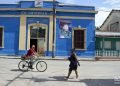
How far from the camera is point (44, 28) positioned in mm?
41406

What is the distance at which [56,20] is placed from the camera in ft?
136

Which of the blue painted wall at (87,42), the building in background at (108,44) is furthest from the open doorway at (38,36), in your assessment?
the building in background at (108,44)

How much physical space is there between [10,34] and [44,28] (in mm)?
4010

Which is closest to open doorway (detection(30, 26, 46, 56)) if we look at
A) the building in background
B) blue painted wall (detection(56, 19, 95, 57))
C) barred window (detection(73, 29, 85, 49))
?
blue painted wall (detection(56, 19, 95, 57))

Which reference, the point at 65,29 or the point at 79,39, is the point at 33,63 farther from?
the point at 79,39

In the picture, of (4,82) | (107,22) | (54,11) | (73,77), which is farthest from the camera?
(107,22)

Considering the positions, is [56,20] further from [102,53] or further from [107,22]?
[107,22]

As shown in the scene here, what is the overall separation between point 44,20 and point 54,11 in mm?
1602

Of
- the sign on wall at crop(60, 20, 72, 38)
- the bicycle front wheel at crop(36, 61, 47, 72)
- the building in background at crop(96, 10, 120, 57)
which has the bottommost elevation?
the bicycle front wheel at crop(36, 61, 47, 72)

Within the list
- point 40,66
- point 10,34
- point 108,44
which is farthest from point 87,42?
point 40,66

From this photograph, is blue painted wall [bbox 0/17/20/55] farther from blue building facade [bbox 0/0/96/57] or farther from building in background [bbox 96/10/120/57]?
building in background [bbox 96/10/120/57]

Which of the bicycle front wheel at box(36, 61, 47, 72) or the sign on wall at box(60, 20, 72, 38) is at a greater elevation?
the sign on wall at box(60, 20, 72, 38)

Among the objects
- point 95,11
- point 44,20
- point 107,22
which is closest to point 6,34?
point 44,20

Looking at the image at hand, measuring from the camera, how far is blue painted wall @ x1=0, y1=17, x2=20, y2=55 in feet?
135
